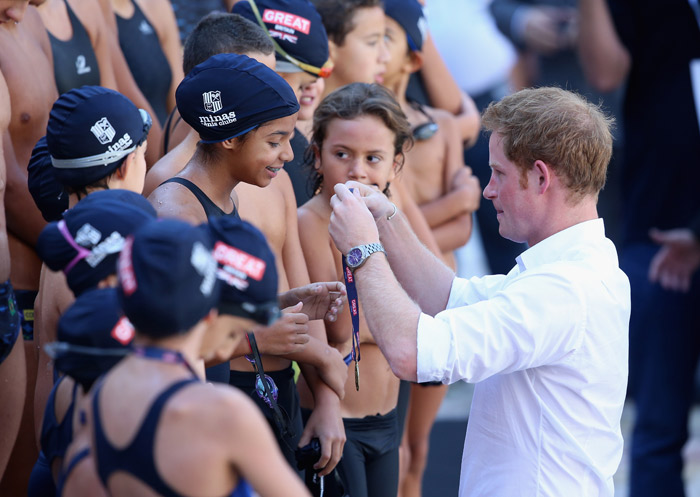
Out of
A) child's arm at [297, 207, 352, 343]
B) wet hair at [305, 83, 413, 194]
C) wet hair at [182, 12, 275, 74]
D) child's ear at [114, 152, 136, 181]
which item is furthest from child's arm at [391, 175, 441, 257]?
child's ear at [114, 152, 136, 181]

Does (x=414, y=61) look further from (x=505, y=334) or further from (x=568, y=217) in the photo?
(x=505, y=334)

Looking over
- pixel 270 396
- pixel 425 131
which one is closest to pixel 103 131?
pixel 270 396

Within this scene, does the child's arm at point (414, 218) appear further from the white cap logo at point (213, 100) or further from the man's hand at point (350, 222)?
the white cap logo at point (213, 100)

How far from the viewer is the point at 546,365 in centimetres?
262

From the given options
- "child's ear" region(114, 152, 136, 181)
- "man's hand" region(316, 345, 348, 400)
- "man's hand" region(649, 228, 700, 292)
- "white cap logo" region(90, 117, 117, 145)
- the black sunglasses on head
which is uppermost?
"white cap logo" region(90, 117, 117, 145)

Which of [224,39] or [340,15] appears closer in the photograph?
[224,39]

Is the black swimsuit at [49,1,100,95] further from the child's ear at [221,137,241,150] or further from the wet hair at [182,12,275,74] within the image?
the child's ear at [221,137,241,150]

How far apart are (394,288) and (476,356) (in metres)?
0.31

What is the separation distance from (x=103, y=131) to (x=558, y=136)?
1.36 m

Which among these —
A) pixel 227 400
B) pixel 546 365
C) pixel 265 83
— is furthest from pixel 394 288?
pixel 227 400

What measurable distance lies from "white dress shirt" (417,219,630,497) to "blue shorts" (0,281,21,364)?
140 centimetres

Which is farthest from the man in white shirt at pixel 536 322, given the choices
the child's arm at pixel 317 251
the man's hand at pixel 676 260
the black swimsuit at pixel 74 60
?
the man's hand at pixel 676 260

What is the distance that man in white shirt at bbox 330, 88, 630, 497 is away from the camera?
2518 millimetres

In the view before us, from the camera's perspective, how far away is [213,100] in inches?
111
